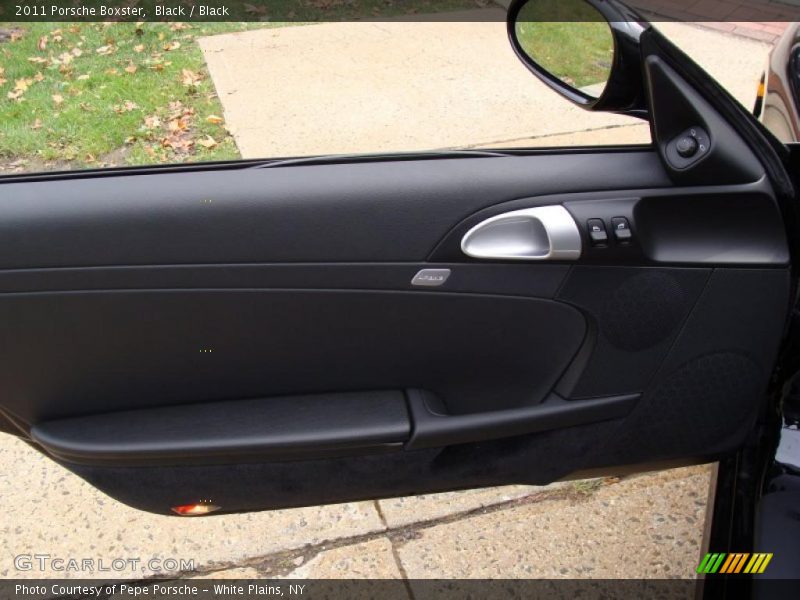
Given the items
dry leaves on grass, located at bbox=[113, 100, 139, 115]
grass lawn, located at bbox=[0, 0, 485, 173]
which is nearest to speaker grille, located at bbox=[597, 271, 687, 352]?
grass lawn, located at bbox=[0, 0, 485, 173]

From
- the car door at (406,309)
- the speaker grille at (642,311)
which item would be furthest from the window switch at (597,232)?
the speaker grille at (642,311)

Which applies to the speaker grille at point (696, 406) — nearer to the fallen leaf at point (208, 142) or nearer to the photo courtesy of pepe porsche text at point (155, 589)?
the photo courtesy of pepe porsche text at point (155, 589)

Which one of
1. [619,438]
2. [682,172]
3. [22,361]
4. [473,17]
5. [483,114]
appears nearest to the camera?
[682,172]

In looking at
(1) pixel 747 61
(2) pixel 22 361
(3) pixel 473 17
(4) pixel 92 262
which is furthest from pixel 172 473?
(3) pixel 473 17

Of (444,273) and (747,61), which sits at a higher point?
(444,273)

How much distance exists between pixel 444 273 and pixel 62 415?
915 millimetres

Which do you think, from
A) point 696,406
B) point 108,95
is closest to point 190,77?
point 108,95

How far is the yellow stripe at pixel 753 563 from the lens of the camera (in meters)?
1.34

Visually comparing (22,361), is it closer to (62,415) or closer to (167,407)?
(62,415)

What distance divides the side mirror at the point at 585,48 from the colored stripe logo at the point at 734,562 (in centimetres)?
88

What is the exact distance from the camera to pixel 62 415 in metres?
1.64

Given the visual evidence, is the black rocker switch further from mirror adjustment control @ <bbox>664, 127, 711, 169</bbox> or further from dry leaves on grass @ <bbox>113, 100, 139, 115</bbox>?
dry leaves on grass @ <bbox>113, 100, 139, 115</bbox>

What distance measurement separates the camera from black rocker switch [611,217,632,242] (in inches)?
56.9

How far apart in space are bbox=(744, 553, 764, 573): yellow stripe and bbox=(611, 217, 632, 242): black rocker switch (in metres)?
0.64
